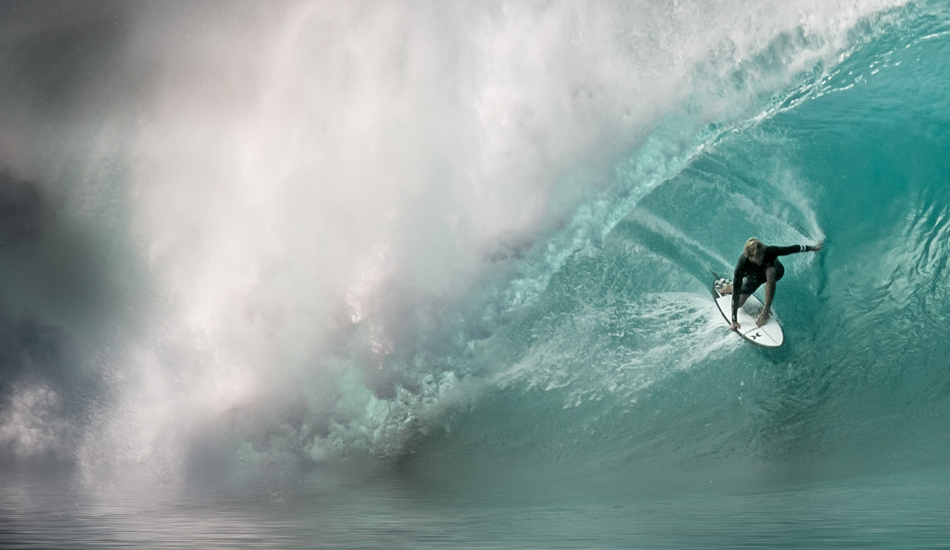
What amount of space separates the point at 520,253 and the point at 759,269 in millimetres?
3036

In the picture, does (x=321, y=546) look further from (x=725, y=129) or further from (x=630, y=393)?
(x=725, y=129)

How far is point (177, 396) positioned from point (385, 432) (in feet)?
11.9

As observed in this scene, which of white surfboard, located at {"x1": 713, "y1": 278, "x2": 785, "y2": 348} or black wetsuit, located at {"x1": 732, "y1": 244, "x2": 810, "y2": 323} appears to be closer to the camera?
black wetsuit, located at {"x1": 732, "y1": 244, "x2": 810, "y2": 323}

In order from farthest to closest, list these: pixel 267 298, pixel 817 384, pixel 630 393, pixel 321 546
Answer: pixel 267 298, pixel 630 393, pixel 817 384, pixel 321 546

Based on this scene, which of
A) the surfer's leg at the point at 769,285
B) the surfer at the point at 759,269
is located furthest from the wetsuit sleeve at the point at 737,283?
the surfer's leg at the point at 769,285

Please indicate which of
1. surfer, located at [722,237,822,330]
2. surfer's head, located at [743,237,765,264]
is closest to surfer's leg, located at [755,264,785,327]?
surfer, located at [722,237,822,330]

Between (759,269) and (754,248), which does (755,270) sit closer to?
(759,269)

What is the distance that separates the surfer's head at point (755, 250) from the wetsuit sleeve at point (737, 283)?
0.30ft

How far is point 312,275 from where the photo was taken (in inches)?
362

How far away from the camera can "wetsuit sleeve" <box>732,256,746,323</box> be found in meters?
6.63

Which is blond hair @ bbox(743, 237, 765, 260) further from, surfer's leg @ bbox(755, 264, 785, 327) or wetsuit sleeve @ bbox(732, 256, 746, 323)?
surfer's leg @ bbox(755, 264, 785, 327)

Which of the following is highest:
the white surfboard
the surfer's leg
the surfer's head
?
the surfer's head

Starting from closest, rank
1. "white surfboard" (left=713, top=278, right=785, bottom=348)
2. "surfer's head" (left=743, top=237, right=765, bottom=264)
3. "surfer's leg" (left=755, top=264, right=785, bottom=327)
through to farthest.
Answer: "surfer's head" (left=743, top=237, right=765, bottom=264)
"surfer's leg" (left=755, top=264, right=785, bottom=327)
"white surfboard" (left=713, top=278, right=785, bottom=348)

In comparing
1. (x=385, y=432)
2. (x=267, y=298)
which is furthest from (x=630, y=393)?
(x=267, y=298)
